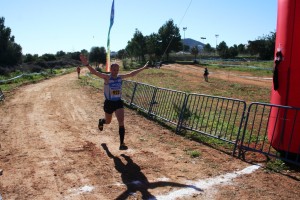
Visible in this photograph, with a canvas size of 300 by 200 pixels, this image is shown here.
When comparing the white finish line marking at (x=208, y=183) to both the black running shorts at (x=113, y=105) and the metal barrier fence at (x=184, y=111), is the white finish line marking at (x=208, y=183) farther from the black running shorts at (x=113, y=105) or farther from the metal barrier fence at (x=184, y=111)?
the black running shorts at (x=113, y=105)

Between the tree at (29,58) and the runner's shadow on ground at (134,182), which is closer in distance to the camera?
the runner's shadow on ground at (134,182)

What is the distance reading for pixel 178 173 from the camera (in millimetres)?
5578

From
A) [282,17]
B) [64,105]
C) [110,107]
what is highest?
[282,17]

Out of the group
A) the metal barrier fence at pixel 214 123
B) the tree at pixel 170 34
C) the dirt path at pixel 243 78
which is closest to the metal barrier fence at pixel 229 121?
the metal barrier fence at pixel 214 123

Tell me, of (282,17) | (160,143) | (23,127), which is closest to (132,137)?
(160,143)

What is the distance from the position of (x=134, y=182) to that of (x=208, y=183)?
45.6 inches

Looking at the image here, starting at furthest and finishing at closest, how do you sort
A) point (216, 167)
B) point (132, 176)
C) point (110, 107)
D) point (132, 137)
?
point (132, 137) < point (110, 107) < point (216, 167) < point (132, 176)

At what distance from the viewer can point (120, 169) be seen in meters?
5.80

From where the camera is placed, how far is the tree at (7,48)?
2685 inches

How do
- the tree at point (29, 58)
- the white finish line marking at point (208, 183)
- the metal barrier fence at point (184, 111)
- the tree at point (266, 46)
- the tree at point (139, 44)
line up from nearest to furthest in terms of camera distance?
1. the white finish line marking at point (208, 183)
2. the metal barrier fence at point (184, 111)
3. the tree at point (266, 46)
4. the tree at point (139, 44)
5. the tree at point (29, 58)

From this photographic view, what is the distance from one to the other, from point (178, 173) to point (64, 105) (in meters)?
9.41

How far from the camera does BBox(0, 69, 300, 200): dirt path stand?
15.7 ft

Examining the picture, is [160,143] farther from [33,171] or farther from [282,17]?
[282,17]

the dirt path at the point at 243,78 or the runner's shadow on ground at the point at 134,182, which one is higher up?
the runner's shadow on ground at the point at 134,182
